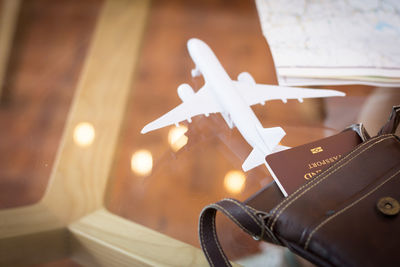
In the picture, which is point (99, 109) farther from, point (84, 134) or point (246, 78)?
point (246, 78)

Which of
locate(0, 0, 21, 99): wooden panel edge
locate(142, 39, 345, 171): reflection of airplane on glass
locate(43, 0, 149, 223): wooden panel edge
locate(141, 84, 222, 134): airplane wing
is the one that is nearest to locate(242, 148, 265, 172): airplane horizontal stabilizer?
locate(142, 39, 345, 171): reflection of airplane on glass

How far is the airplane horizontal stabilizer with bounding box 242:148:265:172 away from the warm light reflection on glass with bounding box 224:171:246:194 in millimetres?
14

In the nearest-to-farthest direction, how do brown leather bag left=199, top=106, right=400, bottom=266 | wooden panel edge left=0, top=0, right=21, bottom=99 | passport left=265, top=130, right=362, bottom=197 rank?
brown leather bag left=199, top=106, right=400, bottom=266
passport left=265, top=130, right=362, bottom=197
wooden panel edge left=0, top=0, right=21, bottom=99

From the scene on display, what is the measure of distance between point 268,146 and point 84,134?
1.02 feet

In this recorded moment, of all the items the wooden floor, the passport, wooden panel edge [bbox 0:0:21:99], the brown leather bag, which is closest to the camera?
the brown leather bag

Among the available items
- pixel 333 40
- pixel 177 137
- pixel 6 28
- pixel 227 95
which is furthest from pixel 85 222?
pixel 333 40

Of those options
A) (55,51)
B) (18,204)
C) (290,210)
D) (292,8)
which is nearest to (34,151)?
(18,204)

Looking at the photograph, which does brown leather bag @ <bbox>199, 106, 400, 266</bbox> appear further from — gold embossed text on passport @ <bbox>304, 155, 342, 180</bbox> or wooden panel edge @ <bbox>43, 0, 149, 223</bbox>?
wooden panel edge @ <bbox>43, 0, 149, 223</bbox>

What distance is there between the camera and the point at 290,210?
17.5 inches

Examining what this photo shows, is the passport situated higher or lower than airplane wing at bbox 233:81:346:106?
lower

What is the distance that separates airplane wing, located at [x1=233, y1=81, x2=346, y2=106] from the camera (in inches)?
27.0

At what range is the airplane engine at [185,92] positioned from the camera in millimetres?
685

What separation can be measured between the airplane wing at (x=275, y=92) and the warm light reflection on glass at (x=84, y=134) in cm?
27

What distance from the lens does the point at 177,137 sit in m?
0.65
